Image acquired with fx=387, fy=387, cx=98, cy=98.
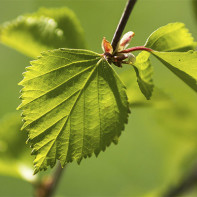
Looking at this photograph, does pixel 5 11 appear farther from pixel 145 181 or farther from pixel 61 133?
pixel 61 133

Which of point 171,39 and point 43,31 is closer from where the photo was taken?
point 171,39

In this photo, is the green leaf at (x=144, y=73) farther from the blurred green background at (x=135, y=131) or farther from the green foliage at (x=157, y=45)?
the blurred green background at (x=135, y=131)

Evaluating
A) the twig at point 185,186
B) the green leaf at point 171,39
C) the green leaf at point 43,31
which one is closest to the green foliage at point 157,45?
the green leaf at point 171,39

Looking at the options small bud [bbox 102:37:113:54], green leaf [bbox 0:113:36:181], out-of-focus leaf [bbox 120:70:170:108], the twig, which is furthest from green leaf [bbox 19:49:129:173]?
the twig

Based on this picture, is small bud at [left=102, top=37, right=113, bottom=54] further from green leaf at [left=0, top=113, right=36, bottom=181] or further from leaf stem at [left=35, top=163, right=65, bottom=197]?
green leaf at [left=0, top=113, right=36, bottom=181]

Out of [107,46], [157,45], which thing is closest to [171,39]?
[157,45]

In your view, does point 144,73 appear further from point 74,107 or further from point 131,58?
point 74,107

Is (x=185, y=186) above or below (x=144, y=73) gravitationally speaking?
below
